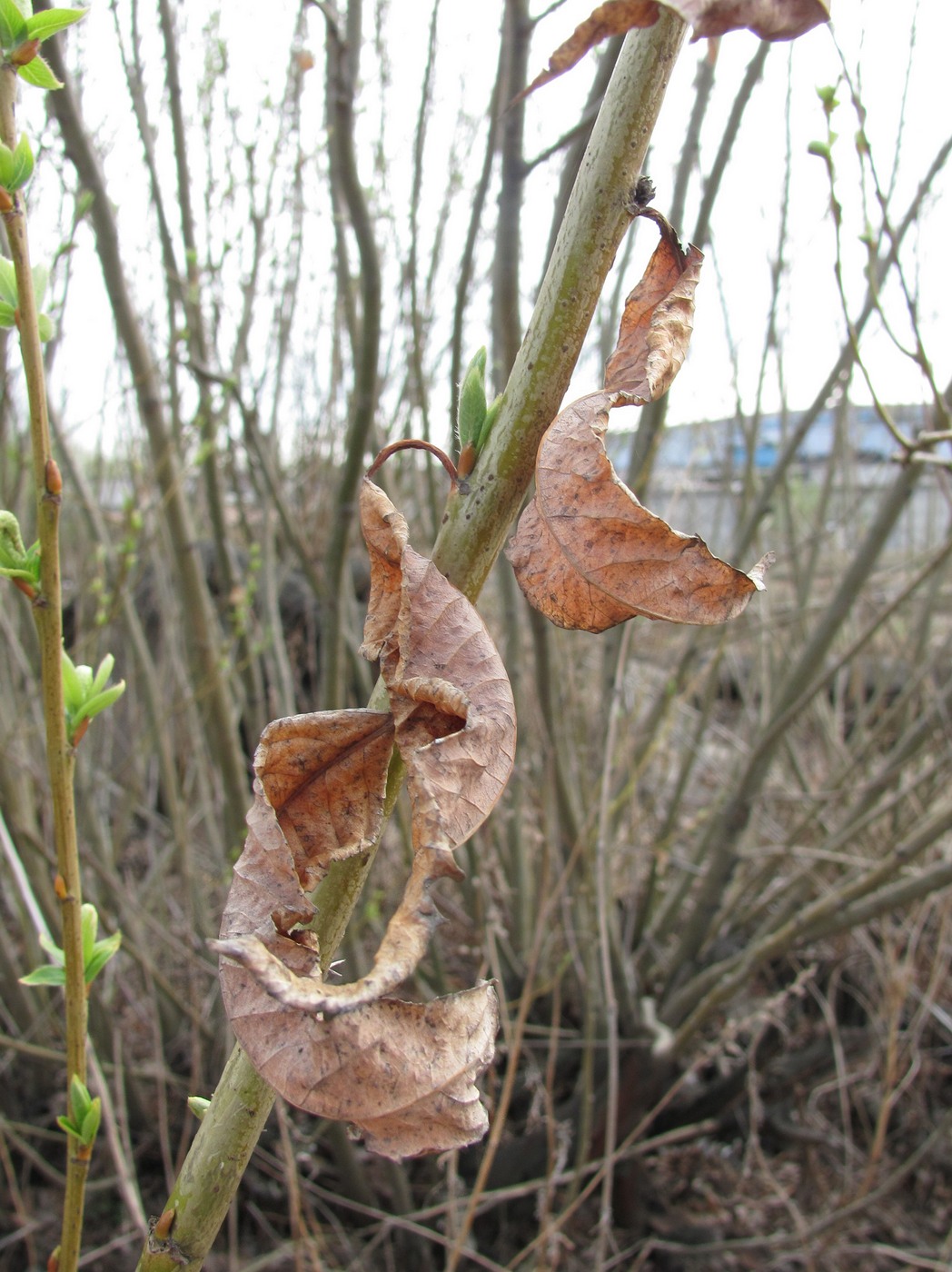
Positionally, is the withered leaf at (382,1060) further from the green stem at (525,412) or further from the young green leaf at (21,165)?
the young green leaf at (21,165)

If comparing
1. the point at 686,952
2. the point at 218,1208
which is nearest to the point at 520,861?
the point at 686,952

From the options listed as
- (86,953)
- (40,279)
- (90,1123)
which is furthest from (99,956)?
(40,279)

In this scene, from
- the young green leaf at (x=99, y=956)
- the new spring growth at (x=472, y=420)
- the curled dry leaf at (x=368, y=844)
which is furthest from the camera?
the young green leaf at (x=99, y=956)

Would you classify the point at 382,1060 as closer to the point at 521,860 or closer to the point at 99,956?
the point at 99,956

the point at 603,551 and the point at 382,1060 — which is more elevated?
the point at 603,551

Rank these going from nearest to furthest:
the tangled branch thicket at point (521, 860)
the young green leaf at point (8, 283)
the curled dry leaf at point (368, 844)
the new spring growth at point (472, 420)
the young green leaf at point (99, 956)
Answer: the curled dry leaf at point (368, 844) → the new spring growth at point (472, 420) → the young green leaf at point (8, 283) → the young green leaf at point (99, 956) → the tangled branch thicket at point (521, 860)

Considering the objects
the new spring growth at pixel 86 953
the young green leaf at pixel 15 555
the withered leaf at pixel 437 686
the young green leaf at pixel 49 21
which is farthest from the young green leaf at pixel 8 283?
the new spring growth at pixel 86 953

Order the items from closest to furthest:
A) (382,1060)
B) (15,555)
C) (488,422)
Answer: (382,1060) → (488,422) → (15,555)

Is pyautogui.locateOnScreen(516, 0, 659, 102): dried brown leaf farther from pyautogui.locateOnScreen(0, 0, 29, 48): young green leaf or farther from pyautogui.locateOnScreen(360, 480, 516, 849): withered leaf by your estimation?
pyautogui.locateOnScreen(0, 0, 29, 48): young green leaf
